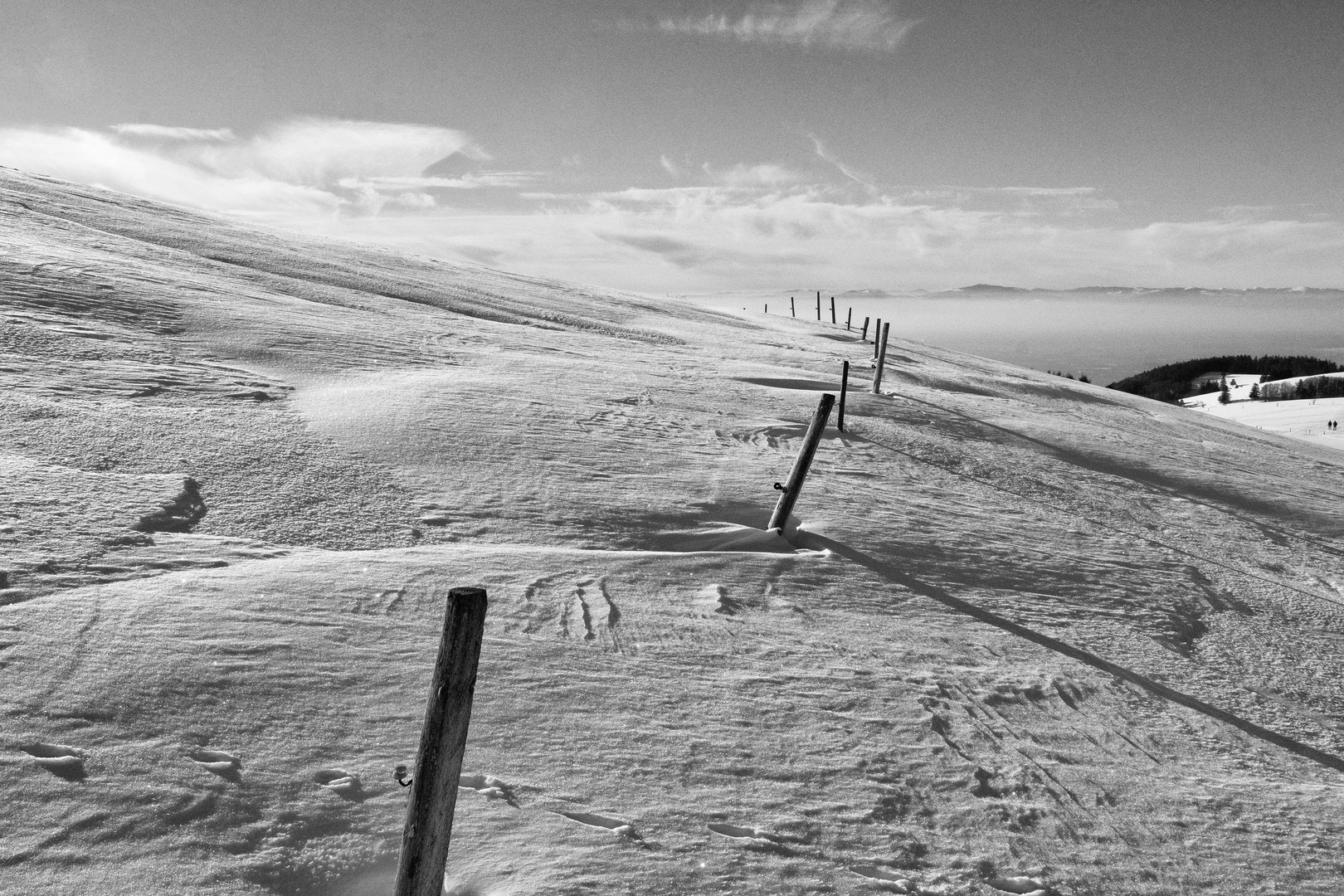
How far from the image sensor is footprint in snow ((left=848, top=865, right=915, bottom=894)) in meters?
4.04

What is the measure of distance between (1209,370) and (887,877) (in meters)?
88.5

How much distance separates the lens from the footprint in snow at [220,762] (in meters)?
4.19

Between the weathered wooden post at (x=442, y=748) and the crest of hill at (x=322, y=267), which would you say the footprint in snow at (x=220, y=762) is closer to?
the weathered wooden post at (x=442, y=748)

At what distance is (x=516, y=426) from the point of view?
10508 millimetres

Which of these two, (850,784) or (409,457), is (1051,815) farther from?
(409,457)

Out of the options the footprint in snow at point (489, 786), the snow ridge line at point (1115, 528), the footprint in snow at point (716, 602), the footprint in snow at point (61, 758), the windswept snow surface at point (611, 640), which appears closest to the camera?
the footprint in snow at point (61, 758)

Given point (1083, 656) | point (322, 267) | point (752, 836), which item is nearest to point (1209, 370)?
point (322, 267)

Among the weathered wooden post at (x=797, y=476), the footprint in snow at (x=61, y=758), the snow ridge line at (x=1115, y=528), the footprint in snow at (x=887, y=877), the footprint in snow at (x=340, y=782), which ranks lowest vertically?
the footprint in snow at (x=887, y=877)

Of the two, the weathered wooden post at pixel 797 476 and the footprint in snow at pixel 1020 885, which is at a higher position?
the weathered wooden post at pixel 797 476

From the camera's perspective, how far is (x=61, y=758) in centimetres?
408

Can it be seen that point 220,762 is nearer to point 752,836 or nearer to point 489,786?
point 489,786

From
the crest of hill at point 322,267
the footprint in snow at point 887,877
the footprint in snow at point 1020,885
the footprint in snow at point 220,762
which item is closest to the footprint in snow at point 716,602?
the footprint in snow at point 887,877

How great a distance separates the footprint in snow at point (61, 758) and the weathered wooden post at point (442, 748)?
1.92 meters

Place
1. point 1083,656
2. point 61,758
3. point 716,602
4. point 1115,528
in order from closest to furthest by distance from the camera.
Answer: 1. point 61,758
2. point 1083,656
3. point 716,602
4. point 1115,528
